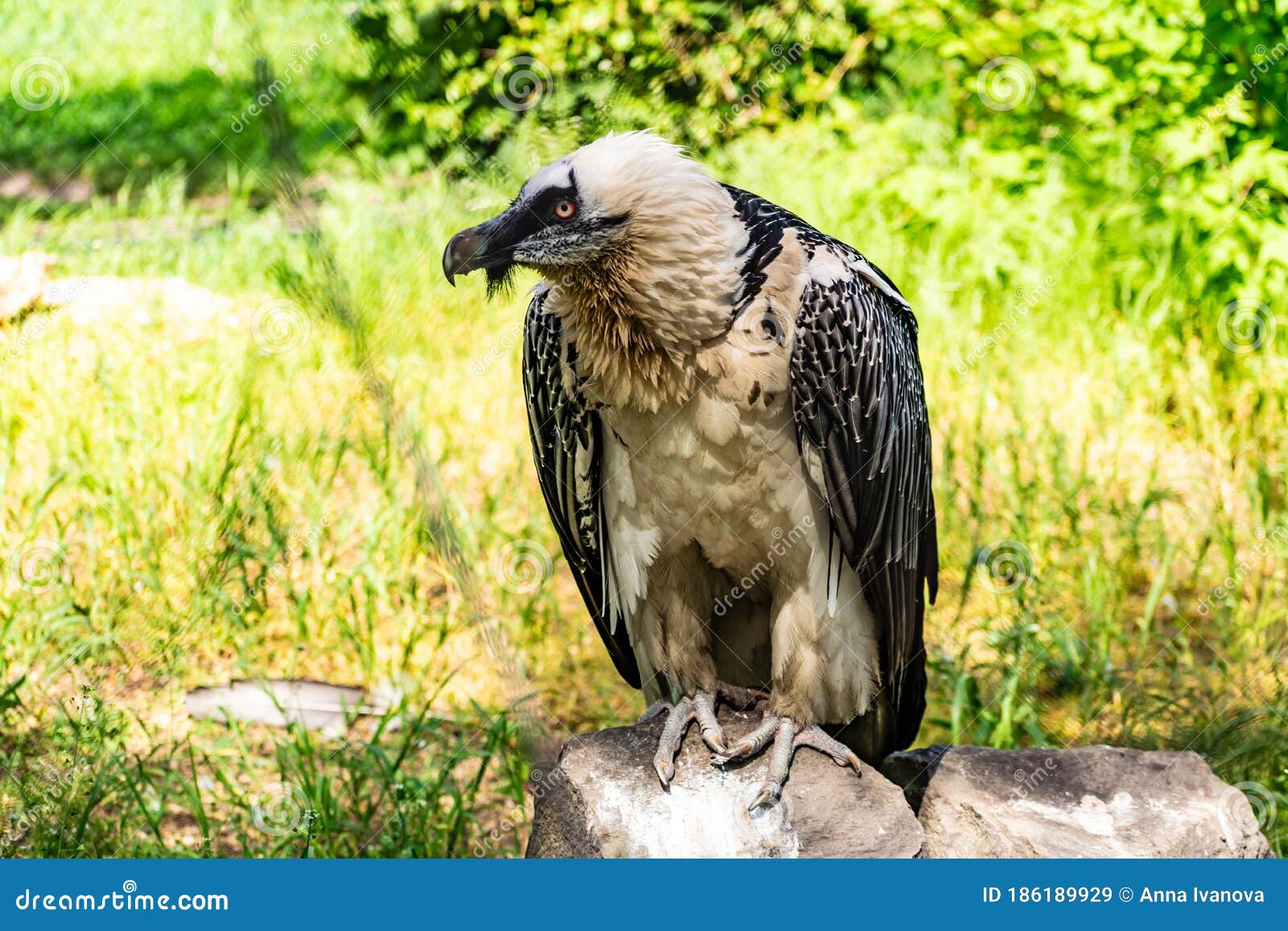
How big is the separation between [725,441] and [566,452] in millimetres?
588

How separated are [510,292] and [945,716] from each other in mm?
2721

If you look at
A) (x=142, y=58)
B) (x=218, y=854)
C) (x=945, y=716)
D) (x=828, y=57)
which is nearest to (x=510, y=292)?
(x=218, y=854)

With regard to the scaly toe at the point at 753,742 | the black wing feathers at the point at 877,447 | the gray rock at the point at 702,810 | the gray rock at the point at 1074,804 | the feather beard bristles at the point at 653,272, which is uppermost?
the feather beard bristles at the point at 653,272

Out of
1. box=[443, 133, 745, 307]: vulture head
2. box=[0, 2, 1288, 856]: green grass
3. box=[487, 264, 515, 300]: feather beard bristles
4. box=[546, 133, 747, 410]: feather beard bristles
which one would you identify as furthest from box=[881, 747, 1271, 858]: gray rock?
box=[487, 264, 515, 300]: feather beard bristles

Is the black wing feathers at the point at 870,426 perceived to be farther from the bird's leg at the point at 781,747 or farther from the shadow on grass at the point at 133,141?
the shadow on grass at the point at 133,141

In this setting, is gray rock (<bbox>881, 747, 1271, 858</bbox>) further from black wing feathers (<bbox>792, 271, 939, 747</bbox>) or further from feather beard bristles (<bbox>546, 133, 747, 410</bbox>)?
feather beard bristles (<bbox>546, 133, 747, 410</bbox>)

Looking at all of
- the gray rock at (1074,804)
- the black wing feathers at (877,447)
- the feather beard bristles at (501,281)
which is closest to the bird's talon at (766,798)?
the gray rock at (1074,804)

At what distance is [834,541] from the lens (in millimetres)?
3693

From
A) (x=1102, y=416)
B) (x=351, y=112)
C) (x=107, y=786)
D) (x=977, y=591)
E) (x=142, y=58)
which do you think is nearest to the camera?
(x=107, y=786)

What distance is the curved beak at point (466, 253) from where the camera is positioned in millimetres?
3164

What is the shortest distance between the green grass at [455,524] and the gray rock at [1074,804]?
829mm

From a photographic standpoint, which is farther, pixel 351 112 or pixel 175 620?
pixel 351 112

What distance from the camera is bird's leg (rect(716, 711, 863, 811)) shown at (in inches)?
139

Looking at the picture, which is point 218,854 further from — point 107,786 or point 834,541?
point 834,541
